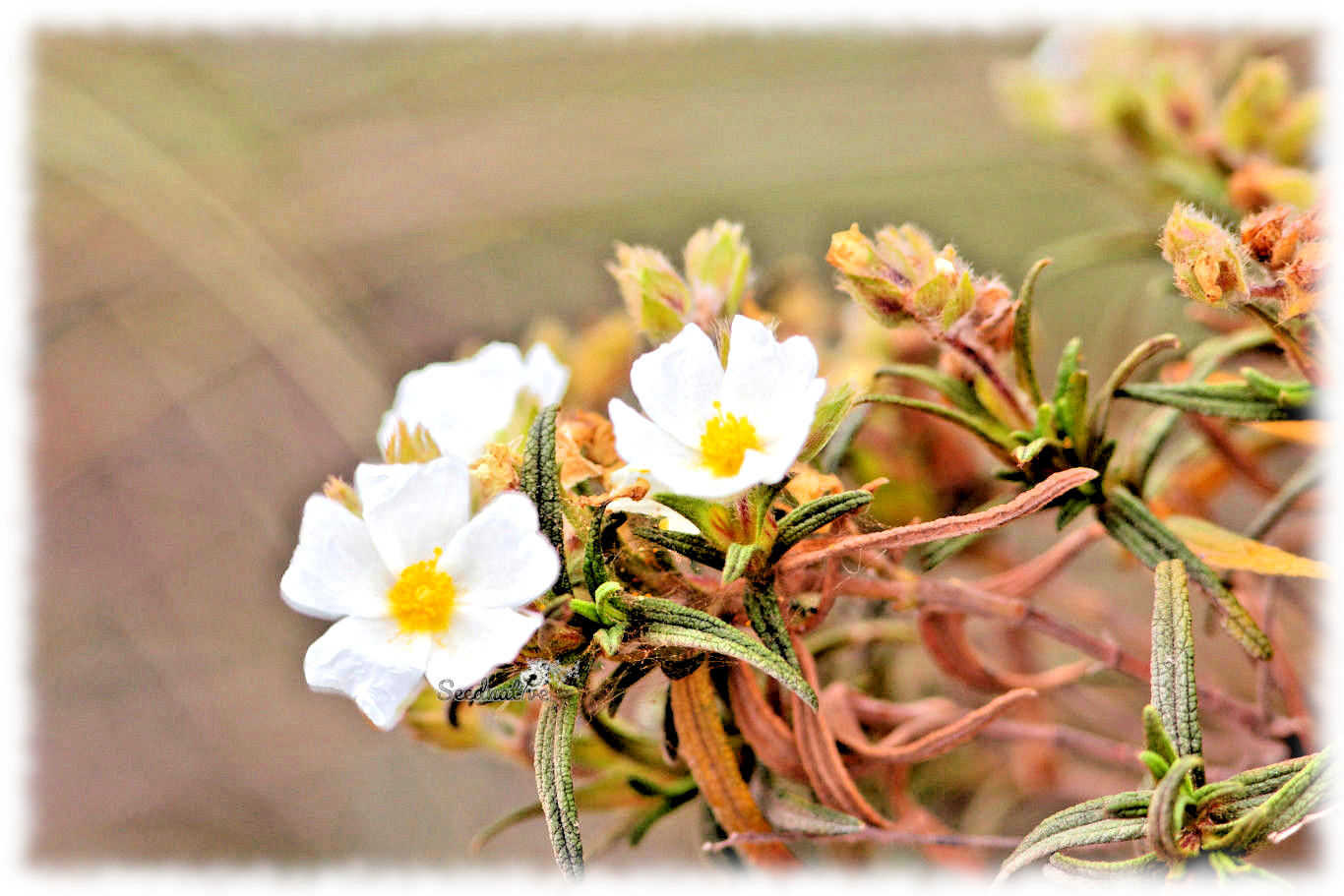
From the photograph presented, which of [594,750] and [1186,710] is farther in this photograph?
[594,750]

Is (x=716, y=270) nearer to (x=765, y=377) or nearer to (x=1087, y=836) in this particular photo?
(x=765, y=377)

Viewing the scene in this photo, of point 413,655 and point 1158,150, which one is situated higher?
point 1158,150

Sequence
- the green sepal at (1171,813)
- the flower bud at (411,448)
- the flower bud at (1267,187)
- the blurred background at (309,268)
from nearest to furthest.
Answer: the green sepal at (1171,813) < the flower bud at (411,448) < the flower bud at (1267,187) < the blurred background at (309,268)

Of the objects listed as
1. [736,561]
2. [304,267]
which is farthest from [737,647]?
[304,267]

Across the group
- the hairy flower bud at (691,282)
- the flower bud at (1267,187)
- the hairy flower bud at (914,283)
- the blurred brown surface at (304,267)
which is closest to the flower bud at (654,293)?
the hairy flower bud at (691,282)

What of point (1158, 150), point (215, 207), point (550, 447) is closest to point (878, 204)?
point (1158, 150)

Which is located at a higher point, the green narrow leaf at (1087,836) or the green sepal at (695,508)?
the green sepal at (695,508)

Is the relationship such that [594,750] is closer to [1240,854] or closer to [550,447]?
[550,447]

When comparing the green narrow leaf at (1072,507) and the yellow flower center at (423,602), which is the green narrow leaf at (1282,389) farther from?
the yellow flower center at (423,602)
